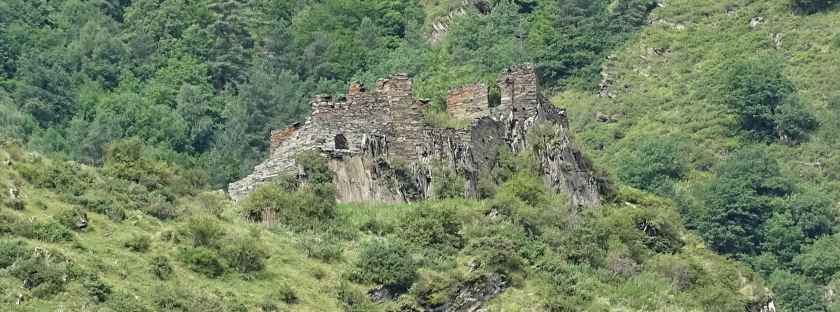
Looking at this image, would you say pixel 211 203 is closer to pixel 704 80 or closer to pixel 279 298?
pixel 279 298

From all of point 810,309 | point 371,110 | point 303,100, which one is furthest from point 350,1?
point 371,110

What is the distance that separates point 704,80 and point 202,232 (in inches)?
2134

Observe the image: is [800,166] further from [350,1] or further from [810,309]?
[350,1]

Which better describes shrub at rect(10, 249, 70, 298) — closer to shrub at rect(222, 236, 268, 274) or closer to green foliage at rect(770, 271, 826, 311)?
shrub at rect(222, 236, 268, 274)

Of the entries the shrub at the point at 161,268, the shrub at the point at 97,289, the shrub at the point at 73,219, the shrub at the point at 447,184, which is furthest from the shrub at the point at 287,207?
the shrub at the point at 97,289

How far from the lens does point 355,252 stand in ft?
188

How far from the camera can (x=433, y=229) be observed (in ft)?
194

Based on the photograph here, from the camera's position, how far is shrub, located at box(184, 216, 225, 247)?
177 ft

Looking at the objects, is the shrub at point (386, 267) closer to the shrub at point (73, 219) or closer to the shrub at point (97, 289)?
the shrub at point (73, 219)

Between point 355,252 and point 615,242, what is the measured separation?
9.38 metres

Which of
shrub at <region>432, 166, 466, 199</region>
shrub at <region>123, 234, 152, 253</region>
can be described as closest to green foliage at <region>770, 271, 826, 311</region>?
shrub at <region>432, 166, 466, 199</region>

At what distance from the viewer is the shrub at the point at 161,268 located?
167 ft

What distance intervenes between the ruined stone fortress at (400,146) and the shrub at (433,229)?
325 centimetres

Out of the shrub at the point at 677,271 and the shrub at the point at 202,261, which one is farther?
the shrub at the point at 677,271
